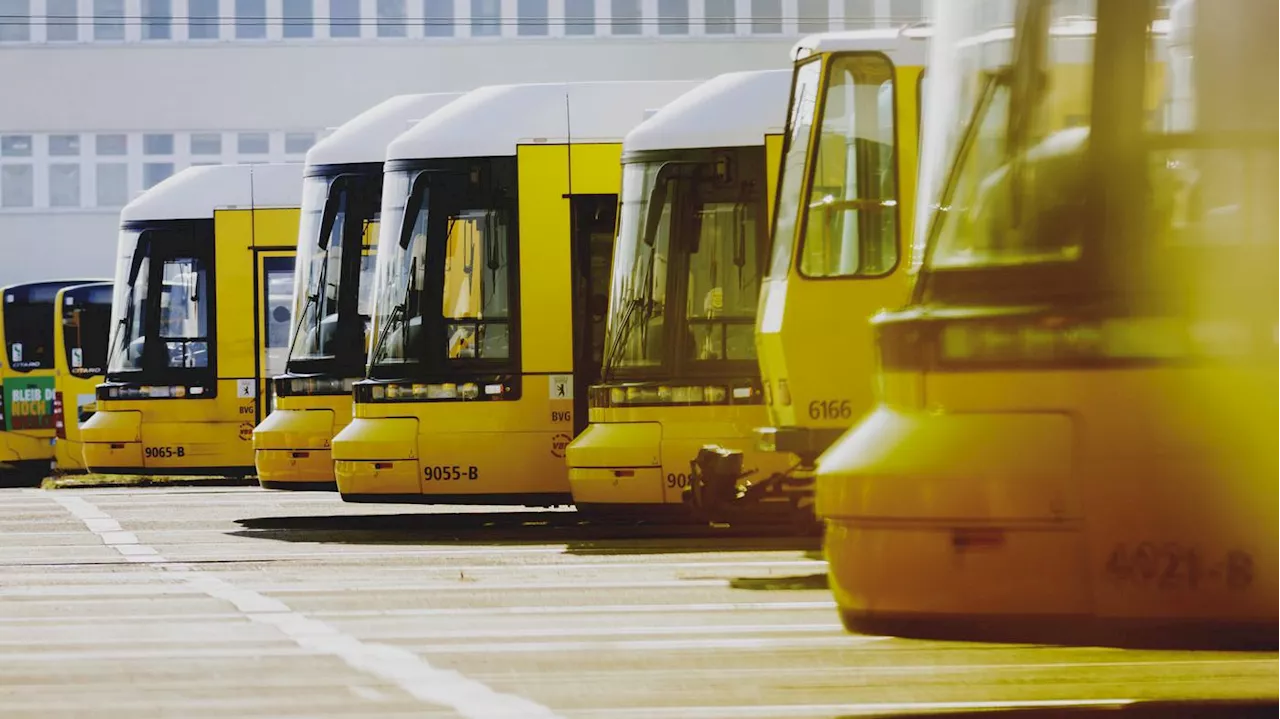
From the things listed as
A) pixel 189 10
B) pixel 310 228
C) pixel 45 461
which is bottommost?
pixel 45 461

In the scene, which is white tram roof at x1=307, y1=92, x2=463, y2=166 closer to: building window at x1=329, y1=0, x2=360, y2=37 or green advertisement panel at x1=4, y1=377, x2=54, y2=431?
green advertisement panel at x1=4, y1=377, x2=54, y2=431

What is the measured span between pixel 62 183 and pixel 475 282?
3472cm

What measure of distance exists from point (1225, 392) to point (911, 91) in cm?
752

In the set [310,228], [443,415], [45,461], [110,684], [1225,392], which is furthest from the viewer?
[45,461]

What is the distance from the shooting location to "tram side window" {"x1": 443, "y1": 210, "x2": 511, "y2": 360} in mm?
18188

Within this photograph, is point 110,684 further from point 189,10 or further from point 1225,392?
point 189,10

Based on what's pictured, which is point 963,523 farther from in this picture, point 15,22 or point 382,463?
point 15,22

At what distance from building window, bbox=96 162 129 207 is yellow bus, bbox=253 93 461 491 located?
31233 mm

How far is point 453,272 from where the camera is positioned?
18219 mm

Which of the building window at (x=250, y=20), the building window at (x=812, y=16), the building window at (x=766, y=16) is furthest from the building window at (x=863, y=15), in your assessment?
the building window at (x=250, y=20)

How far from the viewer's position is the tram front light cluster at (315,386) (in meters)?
20.6

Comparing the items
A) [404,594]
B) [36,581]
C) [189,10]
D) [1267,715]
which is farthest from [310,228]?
[189,10]

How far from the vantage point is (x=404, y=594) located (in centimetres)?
1325

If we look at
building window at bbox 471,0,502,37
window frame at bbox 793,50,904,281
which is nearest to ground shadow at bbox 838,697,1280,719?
window frame at bbox 793,50,904,281
